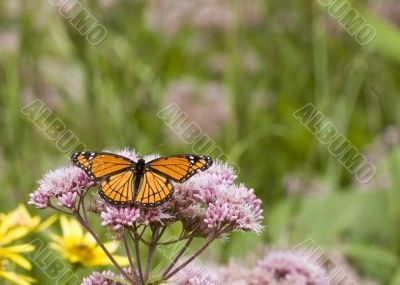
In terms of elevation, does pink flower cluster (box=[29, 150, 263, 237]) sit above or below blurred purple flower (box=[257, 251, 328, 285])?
below

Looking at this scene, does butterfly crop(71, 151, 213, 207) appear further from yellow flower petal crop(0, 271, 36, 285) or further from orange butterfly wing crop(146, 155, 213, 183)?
yellow flower petal crop(0, 271, 36, 285)

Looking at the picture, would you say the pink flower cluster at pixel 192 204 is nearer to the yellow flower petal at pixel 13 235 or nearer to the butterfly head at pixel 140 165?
the butterfly head at pixel 140 165

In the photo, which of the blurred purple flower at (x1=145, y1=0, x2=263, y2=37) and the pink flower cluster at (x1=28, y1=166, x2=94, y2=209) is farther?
Answer: the blurred purple flower at (x1=145, y1=0, x2=263, y2=37)

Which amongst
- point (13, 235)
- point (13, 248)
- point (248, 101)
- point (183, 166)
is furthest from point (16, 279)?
point (248, 101)

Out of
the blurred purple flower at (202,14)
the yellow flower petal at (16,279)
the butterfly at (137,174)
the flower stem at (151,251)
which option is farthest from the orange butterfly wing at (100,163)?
the blurred purple flower at (202,14)

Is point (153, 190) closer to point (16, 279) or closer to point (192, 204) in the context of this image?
point (192, 204)

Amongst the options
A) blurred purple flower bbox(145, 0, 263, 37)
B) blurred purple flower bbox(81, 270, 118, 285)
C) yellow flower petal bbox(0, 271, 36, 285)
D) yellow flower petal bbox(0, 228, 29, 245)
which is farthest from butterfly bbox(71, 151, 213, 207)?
blurred purple flower bbox(145, 0, 263, 37)
